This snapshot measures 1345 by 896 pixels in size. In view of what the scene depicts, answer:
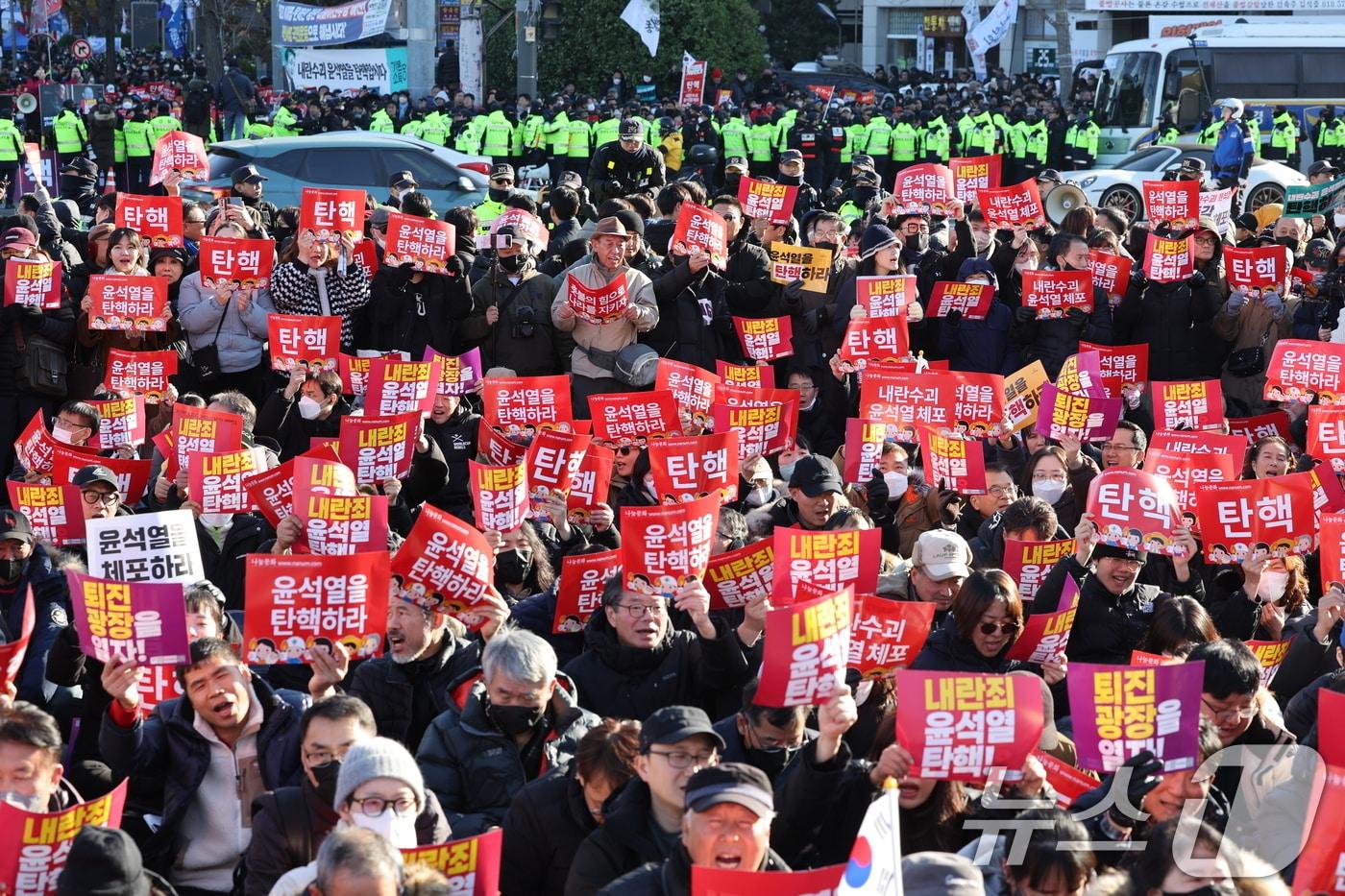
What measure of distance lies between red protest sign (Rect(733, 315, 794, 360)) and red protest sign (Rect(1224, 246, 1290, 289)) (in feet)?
8.88

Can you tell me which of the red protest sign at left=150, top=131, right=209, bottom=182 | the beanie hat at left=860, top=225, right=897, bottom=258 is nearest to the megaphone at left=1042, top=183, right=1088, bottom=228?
the red protest sign at left=150, top=131, right=209, bottom=182

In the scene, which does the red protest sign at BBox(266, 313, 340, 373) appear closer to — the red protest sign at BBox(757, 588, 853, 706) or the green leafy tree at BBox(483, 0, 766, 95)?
the red protest sign at BBox(757, 588, 853, 706)

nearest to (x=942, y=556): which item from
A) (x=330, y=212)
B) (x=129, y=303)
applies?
(x=129, y=303)

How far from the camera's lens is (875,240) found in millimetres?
11086

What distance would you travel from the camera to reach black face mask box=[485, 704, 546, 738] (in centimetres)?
563

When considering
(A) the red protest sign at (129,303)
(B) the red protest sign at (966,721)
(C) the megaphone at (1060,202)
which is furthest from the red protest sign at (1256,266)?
(C) the megaphone at (1060,202)

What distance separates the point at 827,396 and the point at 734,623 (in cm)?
358

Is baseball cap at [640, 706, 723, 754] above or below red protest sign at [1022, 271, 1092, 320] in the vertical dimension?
→ below

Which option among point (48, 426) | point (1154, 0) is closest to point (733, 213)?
point (48, 426)

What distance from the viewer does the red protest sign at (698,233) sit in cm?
1112

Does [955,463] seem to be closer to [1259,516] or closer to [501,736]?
[1259,516]

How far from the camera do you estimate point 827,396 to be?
10641 mm

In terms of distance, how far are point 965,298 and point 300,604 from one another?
19.3 feet

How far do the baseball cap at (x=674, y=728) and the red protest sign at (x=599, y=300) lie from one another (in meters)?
5.47
